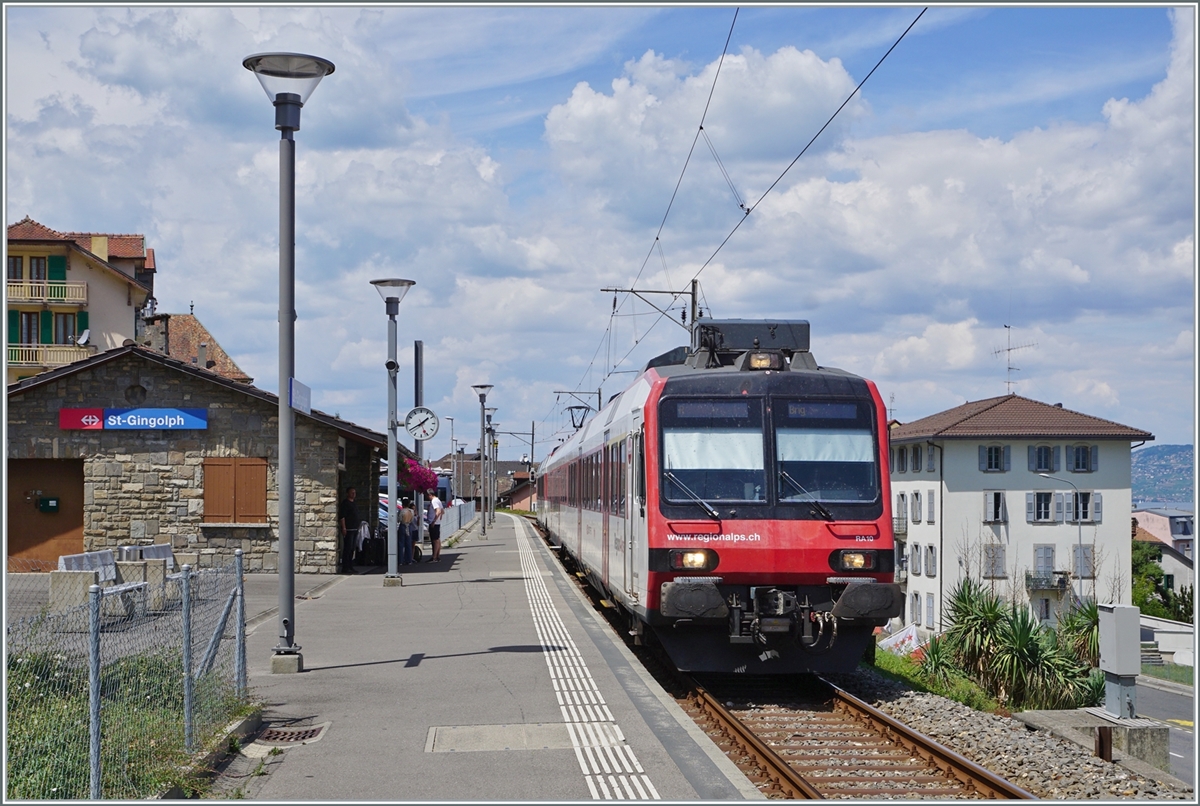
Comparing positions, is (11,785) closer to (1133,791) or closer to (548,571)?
(1133,791)

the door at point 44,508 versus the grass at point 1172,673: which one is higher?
the door at point 44,508

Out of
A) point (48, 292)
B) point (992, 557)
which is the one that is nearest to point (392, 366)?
point (48, 292)

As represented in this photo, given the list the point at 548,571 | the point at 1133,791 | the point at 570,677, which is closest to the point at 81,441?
the point at 548,571

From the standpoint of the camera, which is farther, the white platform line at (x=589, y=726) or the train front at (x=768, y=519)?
the train front at (x=768, y=519)

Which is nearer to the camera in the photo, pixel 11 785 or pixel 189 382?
pixel 11 785

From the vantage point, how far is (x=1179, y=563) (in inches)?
3681

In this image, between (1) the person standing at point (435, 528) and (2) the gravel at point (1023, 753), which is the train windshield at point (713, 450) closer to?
(2) the gravel at point (1023, 753)

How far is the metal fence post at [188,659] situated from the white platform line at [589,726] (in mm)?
2400

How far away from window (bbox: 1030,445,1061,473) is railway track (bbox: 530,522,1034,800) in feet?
186

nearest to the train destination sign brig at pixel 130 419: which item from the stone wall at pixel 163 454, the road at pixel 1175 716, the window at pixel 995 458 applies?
the stone wall at pixel 163 454

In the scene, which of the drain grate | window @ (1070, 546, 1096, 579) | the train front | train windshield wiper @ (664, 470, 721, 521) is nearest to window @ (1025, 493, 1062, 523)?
window @ (1070, 546, 1096, 579)

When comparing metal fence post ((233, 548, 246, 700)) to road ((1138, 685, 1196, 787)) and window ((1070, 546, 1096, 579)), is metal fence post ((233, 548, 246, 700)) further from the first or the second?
window ((1070, 546, 1096, 579))

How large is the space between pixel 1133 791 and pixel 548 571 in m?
19.7

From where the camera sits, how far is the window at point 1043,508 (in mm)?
64875
